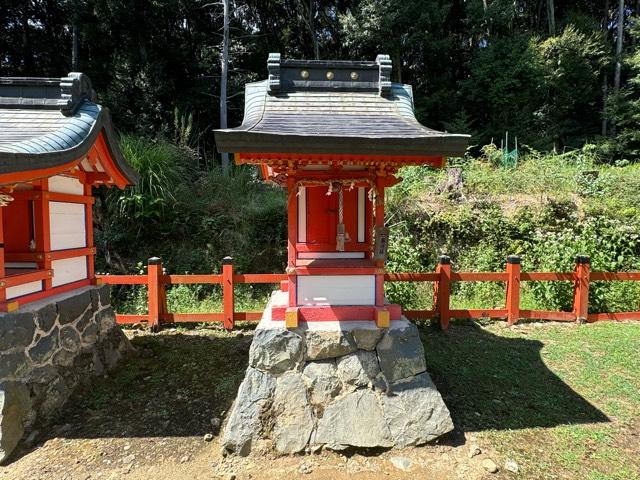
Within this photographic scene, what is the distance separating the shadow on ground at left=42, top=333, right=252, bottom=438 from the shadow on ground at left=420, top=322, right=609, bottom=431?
2675mm

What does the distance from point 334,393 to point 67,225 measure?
404 centimetres

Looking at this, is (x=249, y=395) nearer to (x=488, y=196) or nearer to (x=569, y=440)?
(x=569, y=440)

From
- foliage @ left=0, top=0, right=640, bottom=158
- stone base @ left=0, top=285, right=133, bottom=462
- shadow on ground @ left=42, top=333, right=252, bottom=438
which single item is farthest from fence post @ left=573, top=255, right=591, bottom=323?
foliage @ left=0, top=0, right=640, bottom=158

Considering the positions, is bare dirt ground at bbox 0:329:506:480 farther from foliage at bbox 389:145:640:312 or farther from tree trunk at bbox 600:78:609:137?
tree trunk at bbox 600:78:609:137

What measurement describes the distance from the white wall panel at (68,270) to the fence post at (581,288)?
800 centimetres

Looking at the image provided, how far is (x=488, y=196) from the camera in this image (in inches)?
328

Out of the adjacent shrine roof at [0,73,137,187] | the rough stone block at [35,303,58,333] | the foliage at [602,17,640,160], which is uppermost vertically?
the foliage at [602,17,640,160]

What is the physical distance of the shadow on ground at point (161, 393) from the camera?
359cm

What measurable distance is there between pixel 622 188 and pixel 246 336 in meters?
9.26

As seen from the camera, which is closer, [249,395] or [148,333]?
[249,395]

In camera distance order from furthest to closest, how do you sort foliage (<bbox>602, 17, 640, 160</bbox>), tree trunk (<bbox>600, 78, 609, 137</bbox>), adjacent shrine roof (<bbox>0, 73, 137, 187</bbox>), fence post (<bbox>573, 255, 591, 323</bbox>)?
tree trunk (<bbox>600, 78, 609, 137</bbox>) < foliage (<bbox>602, 17, 640, 160</bbox>) < fence post (<bbox>573, 255, 591, 323</bbox>) < adjacent shrine roof (<bbox>0, 73, 137, 187</bbox>)

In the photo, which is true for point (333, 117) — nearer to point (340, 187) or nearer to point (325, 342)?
point (340, 187)

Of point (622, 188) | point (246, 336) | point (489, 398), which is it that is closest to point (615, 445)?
point (489, 398)

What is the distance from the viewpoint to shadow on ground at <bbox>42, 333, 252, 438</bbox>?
359 cm
